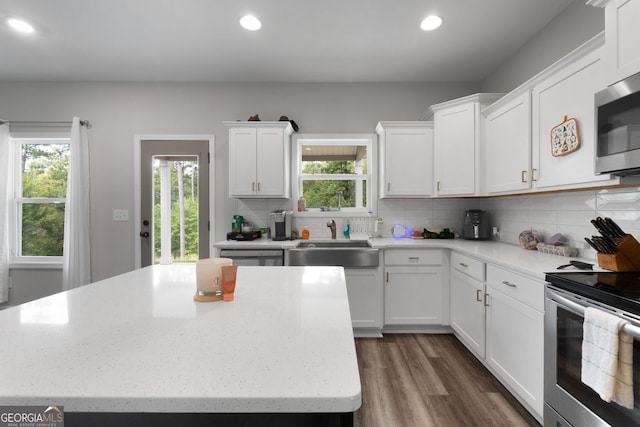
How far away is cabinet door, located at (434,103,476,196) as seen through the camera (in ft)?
9.18

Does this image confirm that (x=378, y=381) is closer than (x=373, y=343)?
Yes

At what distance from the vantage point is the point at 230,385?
0.51m

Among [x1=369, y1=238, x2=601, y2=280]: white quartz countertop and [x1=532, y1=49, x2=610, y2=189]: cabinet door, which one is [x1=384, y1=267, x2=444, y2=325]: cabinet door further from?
[x1=532, y1=49, x2=610, y2=189]: cabinet door

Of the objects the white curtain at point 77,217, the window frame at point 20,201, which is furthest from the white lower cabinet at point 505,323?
the window frame at point 20,201

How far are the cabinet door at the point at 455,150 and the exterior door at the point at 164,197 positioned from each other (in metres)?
2.66

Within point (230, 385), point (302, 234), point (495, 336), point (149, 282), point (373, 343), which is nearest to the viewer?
point (230, 385)

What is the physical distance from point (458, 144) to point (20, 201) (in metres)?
5.05

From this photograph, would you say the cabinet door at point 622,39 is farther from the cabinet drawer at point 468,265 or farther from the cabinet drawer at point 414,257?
the cabinet drawer at point 414,257

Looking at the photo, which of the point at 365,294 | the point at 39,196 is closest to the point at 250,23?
the point at 365,294

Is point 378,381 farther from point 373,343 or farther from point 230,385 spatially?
point 230,385

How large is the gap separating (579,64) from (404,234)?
2.09 metres

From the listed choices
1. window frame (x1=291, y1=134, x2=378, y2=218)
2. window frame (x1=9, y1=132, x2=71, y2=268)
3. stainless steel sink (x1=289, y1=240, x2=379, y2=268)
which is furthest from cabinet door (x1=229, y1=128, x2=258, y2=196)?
window frame (x1=9, y1=132, x2=71, y2=268)

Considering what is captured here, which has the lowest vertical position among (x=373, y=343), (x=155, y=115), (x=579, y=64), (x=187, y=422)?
(x=373, y=343)

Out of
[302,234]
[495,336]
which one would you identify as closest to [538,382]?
[495,336]
